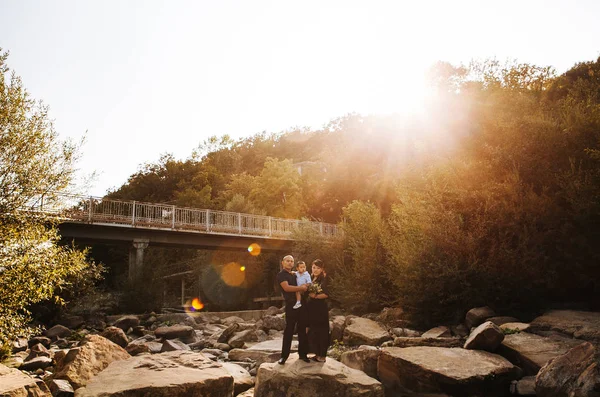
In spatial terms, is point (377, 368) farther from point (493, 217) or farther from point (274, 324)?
point (274, 324)

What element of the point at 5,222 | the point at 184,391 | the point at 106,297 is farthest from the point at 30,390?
the point at 106,297

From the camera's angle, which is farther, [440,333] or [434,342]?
[440,333]

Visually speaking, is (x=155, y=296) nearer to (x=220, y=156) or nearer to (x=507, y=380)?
(x=507, y=380)

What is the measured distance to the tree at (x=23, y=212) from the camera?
10219mm

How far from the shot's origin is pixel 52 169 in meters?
12.2

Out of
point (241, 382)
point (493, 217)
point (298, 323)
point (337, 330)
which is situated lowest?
point (337, 330)

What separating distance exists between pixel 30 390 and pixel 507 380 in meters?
7.87

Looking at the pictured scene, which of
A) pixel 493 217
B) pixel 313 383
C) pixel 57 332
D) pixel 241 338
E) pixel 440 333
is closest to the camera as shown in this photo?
pixel 313 383

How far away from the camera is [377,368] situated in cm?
856

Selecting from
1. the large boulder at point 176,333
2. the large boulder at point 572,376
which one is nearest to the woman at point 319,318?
the large boulder at point 572,376

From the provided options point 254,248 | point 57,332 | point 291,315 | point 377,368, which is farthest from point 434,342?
point 254,248

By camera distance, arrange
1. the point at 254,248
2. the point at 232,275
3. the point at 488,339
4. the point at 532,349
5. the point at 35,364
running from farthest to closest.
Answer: the point at 232,275, the point at 254,248, the point at 35,364, the point at 488,339, the point at 532,349

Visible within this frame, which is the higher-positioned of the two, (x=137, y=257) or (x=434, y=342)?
(x=137, y=257)

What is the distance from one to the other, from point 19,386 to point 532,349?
902 centimetres
